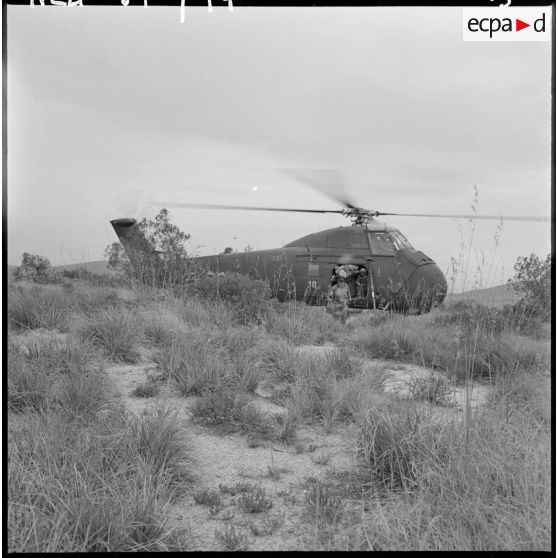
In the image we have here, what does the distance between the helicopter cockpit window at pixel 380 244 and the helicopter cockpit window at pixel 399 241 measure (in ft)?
0.36

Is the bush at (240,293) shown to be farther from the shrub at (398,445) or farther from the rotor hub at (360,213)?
the shrub at (398,445)

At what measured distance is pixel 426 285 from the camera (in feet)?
32.0

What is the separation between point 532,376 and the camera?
4.57 m

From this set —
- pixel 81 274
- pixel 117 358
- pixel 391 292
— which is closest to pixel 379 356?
pixel 117 358

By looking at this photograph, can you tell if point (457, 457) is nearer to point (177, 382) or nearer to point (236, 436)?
point (236, 436)

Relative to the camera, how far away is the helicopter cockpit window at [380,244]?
9.84 meters

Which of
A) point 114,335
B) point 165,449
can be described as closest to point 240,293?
point 114,335

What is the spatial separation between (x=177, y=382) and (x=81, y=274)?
621cm

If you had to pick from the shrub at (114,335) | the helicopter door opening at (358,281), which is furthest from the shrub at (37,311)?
the helicopter door opening at (358,281)

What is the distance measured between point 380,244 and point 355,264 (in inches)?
25.6

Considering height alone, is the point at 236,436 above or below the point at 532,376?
below

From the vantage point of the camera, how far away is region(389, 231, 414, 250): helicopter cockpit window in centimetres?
1001

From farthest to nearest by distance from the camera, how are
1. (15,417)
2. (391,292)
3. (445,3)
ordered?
1. (391,292)
2. (15,417)
3. (445,3)

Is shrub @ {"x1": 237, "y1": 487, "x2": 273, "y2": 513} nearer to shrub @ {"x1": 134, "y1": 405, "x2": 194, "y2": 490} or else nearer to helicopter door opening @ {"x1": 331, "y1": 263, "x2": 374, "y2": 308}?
shrub @ {"x1": 134, "y1": 405, "x2": 194, "y2": 490}
